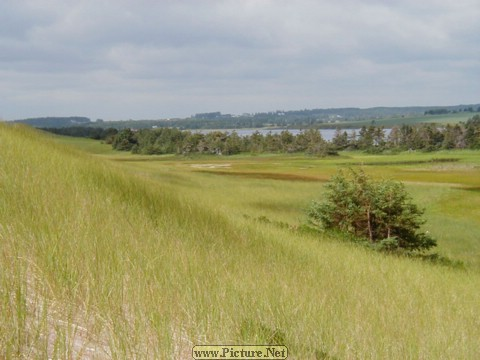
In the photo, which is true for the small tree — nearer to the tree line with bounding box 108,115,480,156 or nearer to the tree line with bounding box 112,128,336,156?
the tree line with bounding box 108,115,480,156

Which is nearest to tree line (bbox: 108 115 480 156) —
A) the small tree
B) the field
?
the small tree

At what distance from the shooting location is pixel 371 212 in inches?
752

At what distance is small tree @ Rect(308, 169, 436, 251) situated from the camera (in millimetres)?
19000

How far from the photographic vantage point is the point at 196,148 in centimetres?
15812

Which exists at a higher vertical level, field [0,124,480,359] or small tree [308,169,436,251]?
field [0,124,480,359]

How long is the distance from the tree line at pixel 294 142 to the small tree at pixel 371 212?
4894 inches

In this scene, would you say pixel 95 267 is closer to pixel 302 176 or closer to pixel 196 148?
pixel 302 176

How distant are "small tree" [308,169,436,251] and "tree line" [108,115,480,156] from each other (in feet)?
408

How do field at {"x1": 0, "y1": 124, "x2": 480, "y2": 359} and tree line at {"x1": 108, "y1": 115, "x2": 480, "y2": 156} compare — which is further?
tree line at {"x1": 108, "y1": 115, "x2": 480, "y2": 156}

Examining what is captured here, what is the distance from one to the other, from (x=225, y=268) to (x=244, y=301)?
1246 millimetres

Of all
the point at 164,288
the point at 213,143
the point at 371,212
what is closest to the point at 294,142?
the point at 213,143

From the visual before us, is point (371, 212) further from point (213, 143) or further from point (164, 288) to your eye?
point (213, 143)

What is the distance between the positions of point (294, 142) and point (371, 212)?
146762 millimetres

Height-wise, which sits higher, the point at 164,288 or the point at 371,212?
the point at 164,288
